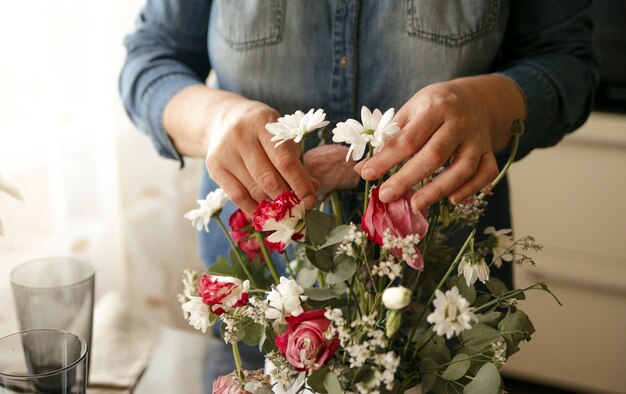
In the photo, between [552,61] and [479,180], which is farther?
[552,61]

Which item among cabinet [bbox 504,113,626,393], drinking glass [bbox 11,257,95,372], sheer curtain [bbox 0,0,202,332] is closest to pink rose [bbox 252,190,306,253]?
drinking glass [bbox 11,257,95,372]

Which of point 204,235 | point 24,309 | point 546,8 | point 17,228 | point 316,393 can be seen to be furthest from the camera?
point 17,228

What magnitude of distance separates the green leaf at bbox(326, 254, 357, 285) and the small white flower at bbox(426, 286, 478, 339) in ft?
0.26

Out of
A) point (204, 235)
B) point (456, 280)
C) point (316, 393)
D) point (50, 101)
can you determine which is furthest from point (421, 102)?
point (50, 101)

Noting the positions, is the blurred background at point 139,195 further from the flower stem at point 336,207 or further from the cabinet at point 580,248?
the flower stem at point 336,207

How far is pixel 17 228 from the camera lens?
123 cm

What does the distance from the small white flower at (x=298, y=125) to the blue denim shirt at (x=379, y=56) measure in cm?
30

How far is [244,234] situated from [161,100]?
10.2 inches

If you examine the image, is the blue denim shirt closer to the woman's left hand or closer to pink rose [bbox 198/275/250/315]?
the woman's left hand

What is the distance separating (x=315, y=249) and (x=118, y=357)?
50 centimetres

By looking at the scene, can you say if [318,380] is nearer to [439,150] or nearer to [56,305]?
[439,150]

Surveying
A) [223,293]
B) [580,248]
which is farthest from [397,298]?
[580,248]

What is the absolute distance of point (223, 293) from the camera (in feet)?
1.83

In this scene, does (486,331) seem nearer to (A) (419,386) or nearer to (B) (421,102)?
(A) (419,386)
